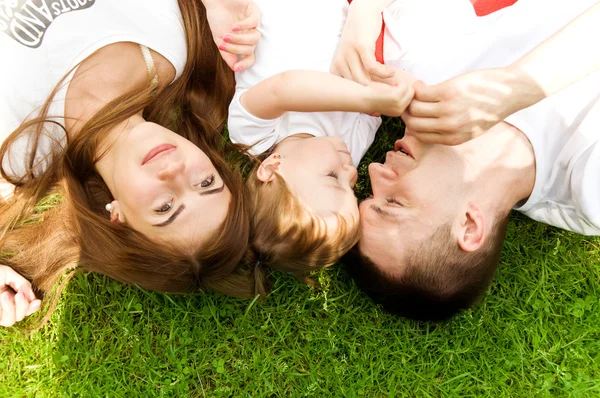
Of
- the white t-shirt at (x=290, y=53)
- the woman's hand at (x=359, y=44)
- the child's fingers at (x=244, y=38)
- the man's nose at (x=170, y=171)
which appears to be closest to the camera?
the man's nose at (x=170, y=171)

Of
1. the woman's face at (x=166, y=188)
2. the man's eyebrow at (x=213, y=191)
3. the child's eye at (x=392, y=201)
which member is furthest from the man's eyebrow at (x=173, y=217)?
the child's eye at (x=392, y=201)

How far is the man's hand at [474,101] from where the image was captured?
230cm

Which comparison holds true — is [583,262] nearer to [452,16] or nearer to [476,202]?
[476,202]

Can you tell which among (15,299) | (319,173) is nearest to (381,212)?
(319,173)

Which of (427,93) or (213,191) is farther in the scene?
(213,191)

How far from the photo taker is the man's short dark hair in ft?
8.18

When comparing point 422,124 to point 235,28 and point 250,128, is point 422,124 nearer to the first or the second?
point 250,128

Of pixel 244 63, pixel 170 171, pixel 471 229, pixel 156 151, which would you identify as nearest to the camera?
pixel 170 171

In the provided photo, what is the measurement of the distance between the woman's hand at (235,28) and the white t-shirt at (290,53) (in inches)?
3.6

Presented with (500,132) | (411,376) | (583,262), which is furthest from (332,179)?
(583,262)

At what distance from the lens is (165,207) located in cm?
236

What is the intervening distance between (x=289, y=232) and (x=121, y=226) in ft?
2.84

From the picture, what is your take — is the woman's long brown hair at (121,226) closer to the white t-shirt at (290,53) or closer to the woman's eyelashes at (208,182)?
the woman's eyelashes at (208,182)

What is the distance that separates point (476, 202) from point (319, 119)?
969 millimetres
